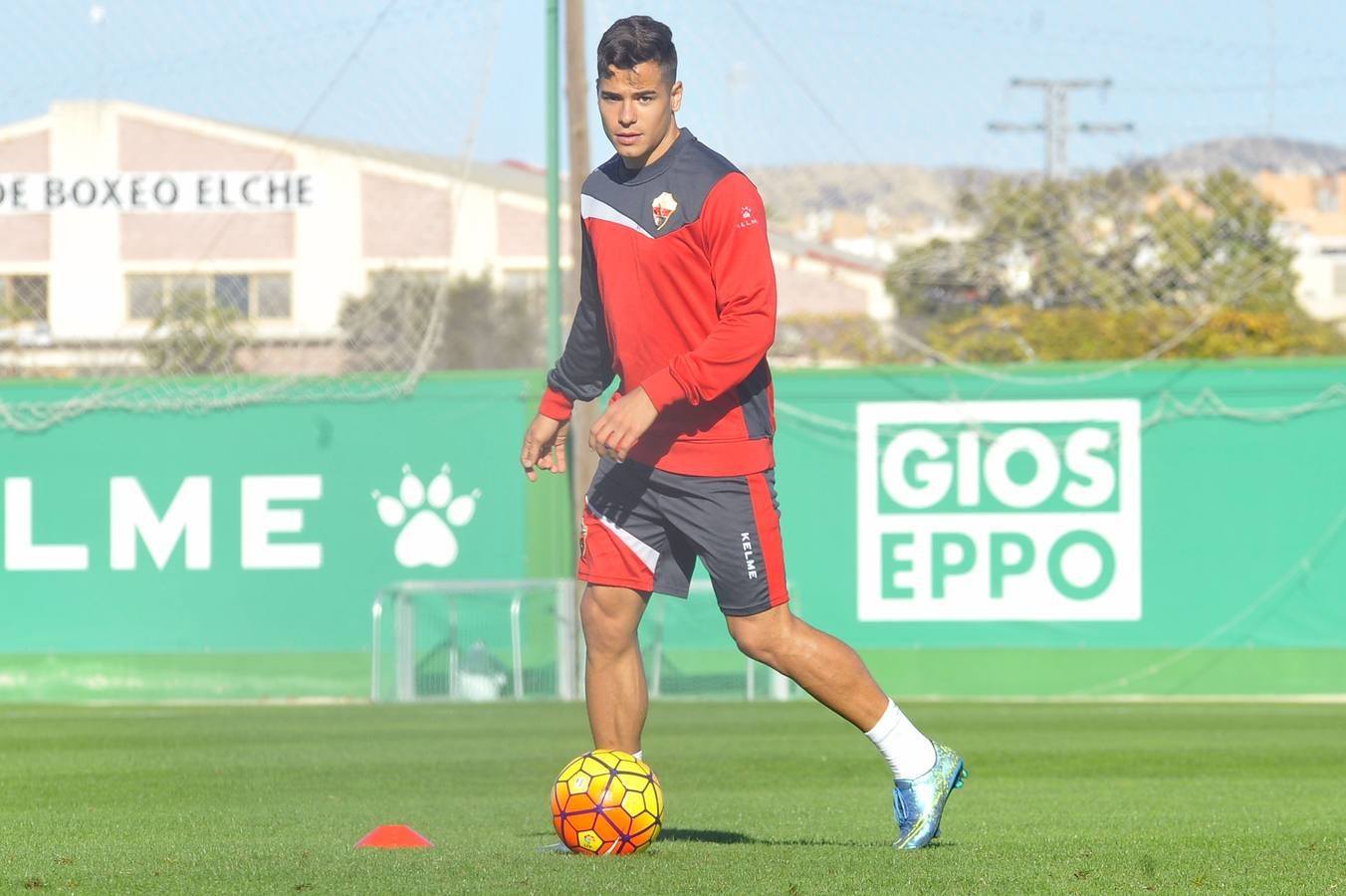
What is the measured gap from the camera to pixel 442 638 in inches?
680

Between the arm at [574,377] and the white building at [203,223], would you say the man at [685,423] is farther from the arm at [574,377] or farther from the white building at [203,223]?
the white building at [203,223]

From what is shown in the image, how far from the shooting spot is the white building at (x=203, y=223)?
61.1 ft

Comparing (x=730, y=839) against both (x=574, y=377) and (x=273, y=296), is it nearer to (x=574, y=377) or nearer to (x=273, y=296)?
(x=574, y=377)

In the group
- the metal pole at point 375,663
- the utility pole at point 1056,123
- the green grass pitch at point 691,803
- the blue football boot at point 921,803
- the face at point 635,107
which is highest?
the utility pole at point 1056,123

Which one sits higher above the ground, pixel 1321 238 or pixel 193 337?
pixel 1321 238

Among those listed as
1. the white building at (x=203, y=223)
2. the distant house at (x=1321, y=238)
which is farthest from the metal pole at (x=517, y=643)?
the distant house at (x=1321, y=238)

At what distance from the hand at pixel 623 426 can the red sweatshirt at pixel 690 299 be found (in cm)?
4

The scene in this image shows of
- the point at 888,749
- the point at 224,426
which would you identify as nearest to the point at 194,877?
the point at 888,749

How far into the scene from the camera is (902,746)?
5.34 meters

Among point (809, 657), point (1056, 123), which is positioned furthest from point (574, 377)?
point (1056, 123)

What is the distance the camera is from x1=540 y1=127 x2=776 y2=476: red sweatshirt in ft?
17.0

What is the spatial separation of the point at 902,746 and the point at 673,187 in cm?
162

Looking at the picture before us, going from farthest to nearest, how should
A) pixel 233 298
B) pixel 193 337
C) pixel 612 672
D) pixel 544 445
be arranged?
pixel 233 298 → pixel 193 337 → pixel 544 445 → pixel 612 672

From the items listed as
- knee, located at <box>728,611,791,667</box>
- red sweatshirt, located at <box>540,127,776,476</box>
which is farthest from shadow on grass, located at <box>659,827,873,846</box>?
red sweatshirt, located at <box>540,127,776,476</box>
